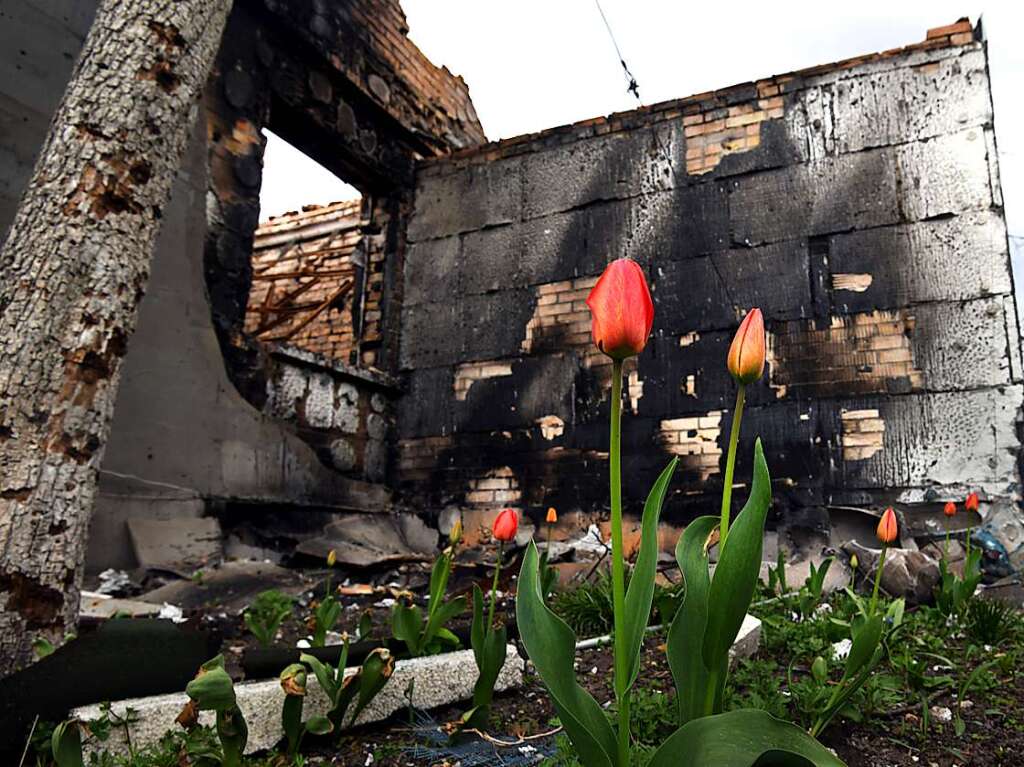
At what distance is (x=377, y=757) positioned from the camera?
174cm

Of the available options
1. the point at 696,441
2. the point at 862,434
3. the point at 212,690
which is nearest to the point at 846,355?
the point at 862,434

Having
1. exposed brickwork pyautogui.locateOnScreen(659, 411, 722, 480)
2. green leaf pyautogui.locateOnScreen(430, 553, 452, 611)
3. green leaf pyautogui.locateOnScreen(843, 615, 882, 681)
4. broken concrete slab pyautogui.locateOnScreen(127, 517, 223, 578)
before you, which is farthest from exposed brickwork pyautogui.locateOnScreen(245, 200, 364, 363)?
green leaf pyautogui.locateOnScreen(843, 615, 882, 681)

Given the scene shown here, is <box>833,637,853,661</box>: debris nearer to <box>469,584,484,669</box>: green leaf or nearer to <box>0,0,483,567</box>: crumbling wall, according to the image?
<box>469,584,484,669</box>: green leaf

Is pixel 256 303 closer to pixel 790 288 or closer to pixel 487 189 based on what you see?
pixel 487 189

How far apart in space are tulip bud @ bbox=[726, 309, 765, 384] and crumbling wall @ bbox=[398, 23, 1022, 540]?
4.04 m

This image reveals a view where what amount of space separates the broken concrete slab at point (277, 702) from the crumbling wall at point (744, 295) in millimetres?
3448

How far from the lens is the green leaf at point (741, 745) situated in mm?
1012

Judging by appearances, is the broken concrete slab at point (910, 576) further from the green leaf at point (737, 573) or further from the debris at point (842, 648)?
the green leaf at point (737, 573)

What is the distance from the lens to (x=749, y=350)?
4.26ft

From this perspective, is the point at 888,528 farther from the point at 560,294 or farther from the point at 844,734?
the point at 560,294

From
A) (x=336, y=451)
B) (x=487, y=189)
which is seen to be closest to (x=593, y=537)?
(x=336, y=451)

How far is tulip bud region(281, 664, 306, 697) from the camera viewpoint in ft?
5.12

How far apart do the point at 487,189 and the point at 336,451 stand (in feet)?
8.94

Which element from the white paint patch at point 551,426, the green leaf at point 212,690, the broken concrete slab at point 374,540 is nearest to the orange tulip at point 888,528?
the green leaf at point 212,690
